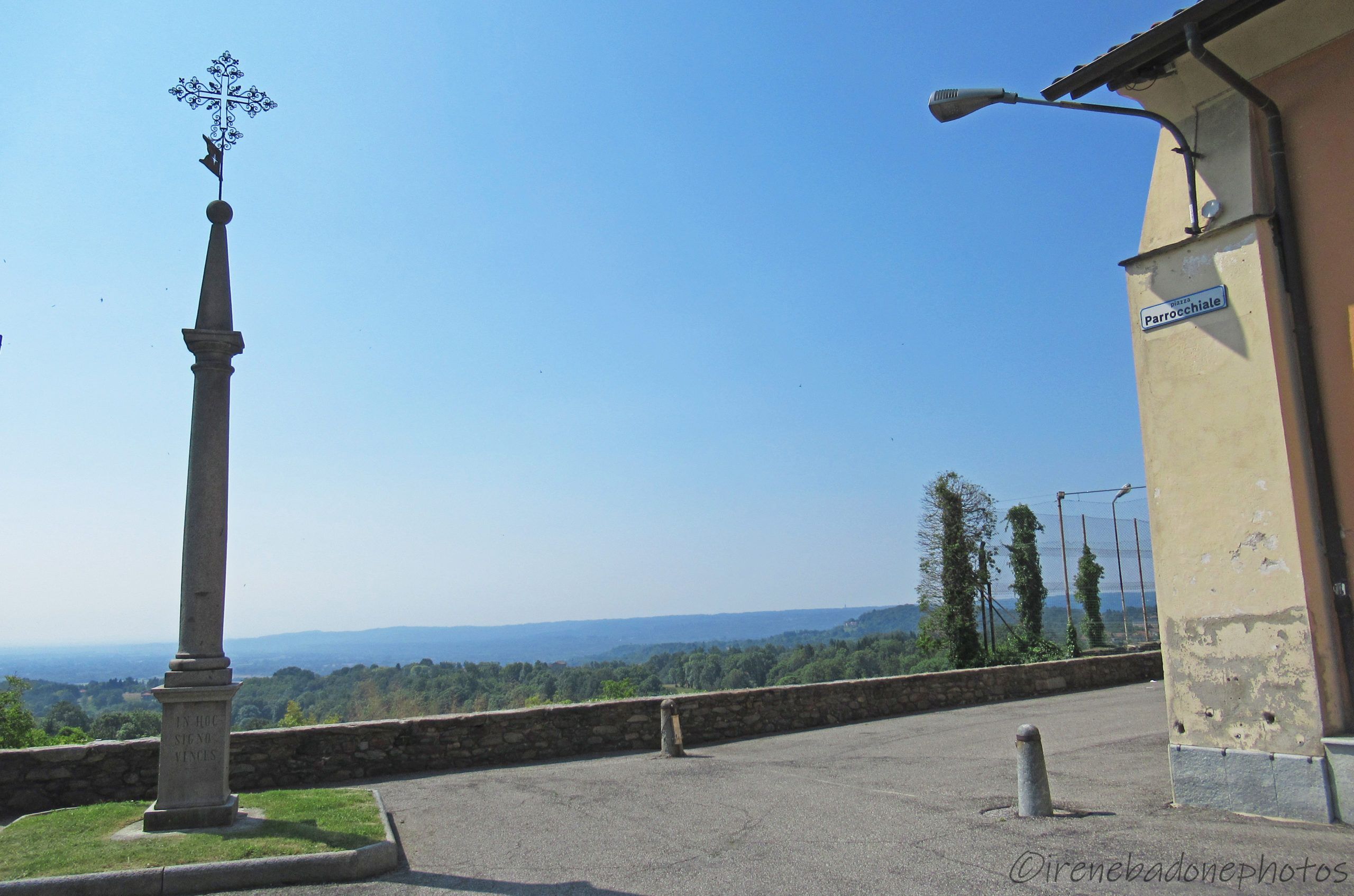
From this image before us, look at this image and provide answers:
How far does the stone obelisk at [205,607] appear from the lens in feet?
23.6

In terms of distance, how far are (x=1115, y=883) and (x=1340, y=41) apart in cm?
634

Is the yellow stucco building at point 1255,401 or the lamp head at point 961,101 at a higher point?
the lamp head at point 961,101

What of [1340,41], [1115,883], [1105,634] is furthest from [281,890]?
[1105,634]

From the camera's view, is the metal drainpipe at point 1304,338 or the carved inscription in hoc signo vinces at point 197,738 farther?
the carved inscription in hoc signo vinces at point 197,738

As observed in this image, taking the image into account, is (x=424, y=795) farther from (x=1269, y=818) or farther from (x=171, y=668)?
(x=1269, y=818)

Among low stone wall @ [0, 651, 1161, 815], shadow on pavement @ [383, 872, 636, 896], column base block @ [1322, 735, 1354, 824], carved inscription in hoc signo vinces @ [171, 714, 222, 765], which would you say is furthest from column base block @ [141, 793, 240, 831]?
column base block @ [1322, 735, 1354, 824]

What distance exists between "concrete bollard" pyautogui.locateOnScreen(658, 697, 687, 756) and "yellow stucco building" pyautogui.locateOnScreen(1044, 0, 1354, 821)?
6762 mm

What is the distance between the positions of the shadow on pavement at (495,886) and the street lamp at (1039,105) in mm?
6831

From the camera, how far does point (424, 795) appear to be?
984 centimetres

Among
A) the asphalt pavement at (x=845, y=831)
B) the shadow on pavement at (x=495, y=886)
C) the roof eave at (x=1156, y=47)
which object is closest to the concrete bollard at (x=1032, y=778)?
the asphalt pavement at (x=845, y=831)

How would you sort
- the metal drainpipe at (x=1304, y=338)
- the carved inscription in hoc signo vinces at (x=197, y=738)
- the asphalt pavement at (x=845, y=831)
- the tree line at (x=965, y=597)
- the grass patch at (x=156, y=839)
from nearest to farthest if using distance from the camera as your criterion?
the asphalt pavement at (x=845, y=831)
the grass patch at (x=156, y=839)
the metal drainpipe at (x=1304, y=338)
the carved inscription in hoc signo vinces at (x=197, y=738)
the tree line at (x=965, y=597)

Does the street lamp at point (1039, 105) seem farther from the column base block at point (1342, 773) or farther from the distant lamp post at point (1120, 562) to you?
the distant lamp post at point (1120, 562)

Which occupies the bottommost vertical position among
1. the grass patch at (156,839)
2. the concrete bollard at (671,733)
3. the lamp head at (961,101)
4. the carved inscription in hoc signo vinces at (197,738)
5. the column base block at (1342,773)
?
the concrete bollard at (671,733)

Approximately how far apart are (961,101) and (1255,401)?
3.51m
